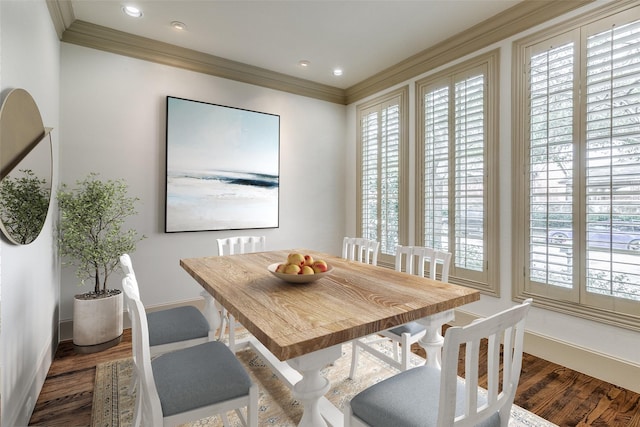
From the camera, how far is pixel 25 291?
1827 mm

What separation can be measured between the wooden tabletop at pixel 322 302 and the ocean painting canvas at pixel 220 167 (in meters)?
1.47

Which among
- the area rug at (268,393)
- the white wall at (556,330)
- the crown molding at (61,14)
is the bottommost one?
the area rug at (268,393)

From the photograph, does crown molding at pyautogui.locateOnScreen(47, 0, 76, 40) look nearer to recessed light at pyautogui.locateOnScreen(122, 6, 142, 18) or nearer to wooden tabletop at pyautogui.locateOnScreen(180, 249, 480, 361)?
recessed light at pyautogui.locateOnScreen(122, 6, 142, 18)

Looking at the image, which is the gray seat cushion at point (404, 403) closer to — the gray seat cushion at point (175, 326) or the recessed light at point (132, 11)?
the gray seat cushion at point (175, 326)

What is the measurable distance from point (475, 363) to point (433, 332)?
0.69 meters

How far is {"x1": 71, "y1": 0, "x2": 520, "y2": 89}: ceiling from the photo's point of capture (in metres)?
2.58

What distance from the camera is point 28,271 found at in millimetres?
1879

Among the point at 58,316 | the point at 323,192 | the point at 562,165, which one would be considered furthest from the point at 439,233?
the point at 58,316

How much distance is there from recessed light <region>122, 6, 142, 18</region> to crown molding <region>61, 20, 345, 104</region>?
0.38 metres

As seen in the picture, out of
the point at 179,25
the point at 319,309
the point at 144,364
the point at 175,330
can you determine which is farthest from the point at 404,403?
the point at 179,25

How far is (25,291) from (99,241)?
893 mm

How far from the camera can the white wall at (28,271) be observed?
1515mm

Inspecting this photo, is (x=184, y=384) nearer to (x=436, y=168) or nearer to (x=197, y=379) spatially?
(x=197, y=379)

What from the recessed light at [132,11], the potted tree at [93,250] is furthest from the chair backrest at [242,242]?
the recessed light at [132,11]
